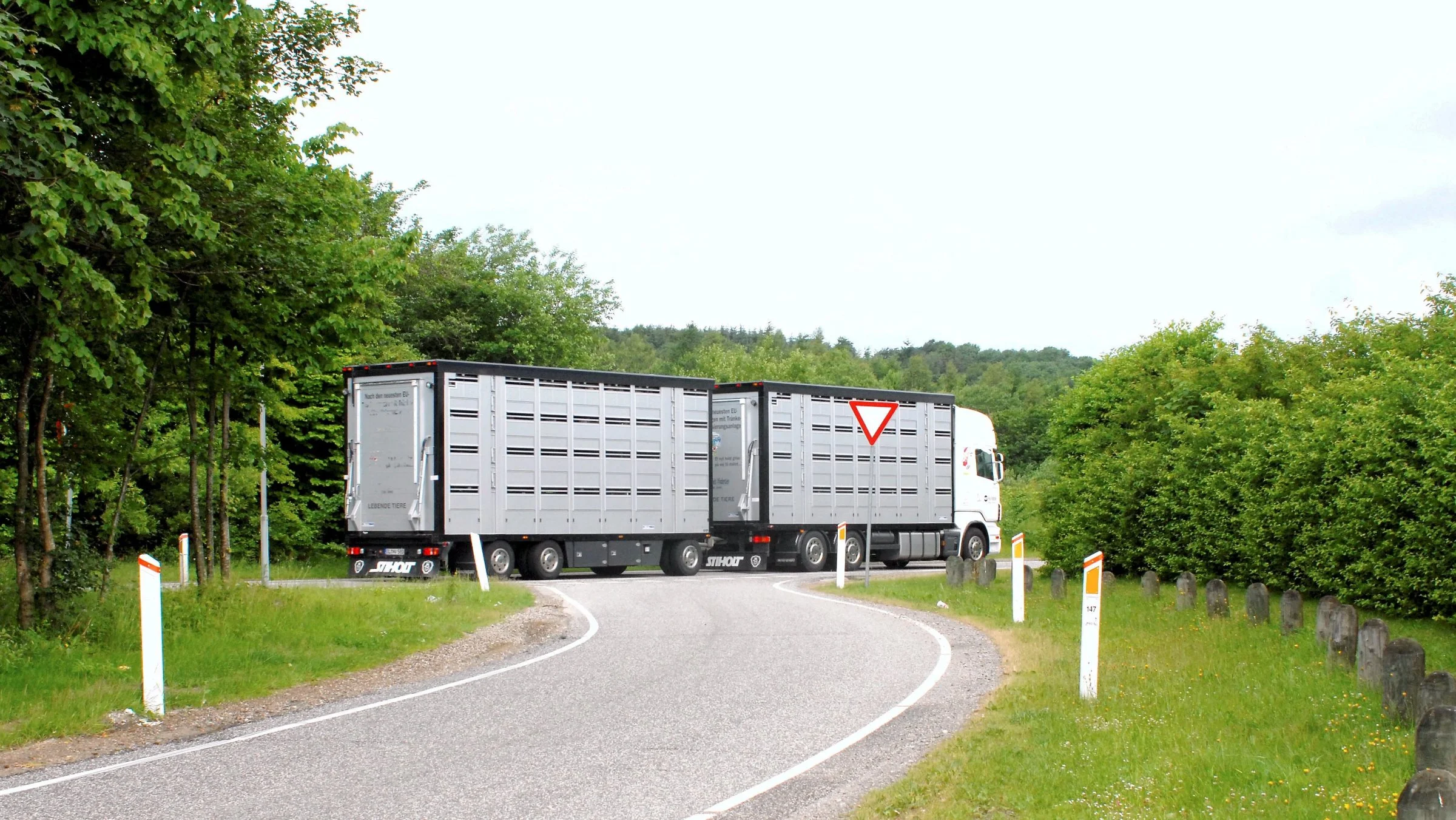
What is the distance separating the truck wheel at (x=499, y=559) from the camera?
2361 centimetres

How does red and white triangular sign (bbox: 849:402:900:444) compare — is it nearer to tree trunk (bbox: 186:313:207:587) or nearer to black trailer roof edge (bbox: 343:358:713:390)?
black trailer roof edge (bbox: 343:358:713:390)

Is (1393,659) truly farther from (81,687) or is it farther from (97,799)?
(81,687)

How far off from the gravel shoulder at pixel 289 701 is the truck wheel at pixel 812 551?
13470mm

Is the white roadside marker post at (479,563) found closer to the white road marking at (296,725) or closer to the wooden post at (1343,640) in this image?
the white road marking at (296,725)

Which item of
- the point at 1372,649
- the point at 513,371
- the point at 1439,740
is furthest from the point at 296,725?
the point at 513,371

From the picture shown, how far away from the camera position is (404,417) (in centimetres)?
2300

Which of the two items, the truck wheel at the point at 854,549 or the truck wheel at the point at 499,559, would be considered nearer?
the truck wheel at the point at 499,559

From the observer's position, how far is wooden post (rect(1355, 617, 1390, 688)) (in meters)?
8.78

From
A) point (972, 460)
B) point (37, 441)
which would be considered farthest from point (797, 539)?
point (37, 441)

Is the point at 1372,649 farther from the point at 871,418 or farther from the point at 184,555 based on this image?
the point at 184,555

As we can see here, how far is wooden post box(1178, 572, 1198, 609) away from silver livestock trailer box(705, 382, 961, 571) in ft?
41.7

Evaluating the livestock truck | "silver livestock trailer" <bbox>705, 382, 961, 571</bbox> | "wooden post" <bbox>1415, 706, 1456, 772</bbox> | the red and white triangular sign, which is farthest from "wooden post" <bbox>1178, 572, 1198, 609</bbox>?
"silver livestock trailer" <bbox>705, 382, 961, 571</bbox>

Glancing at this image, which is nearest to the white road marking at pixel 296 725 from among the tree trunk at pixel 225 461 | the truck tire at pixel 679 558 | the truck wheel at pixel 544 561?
the tree trunk at pixel 225 461

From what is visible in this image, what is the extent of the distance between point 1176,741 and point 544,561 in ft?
58.9
